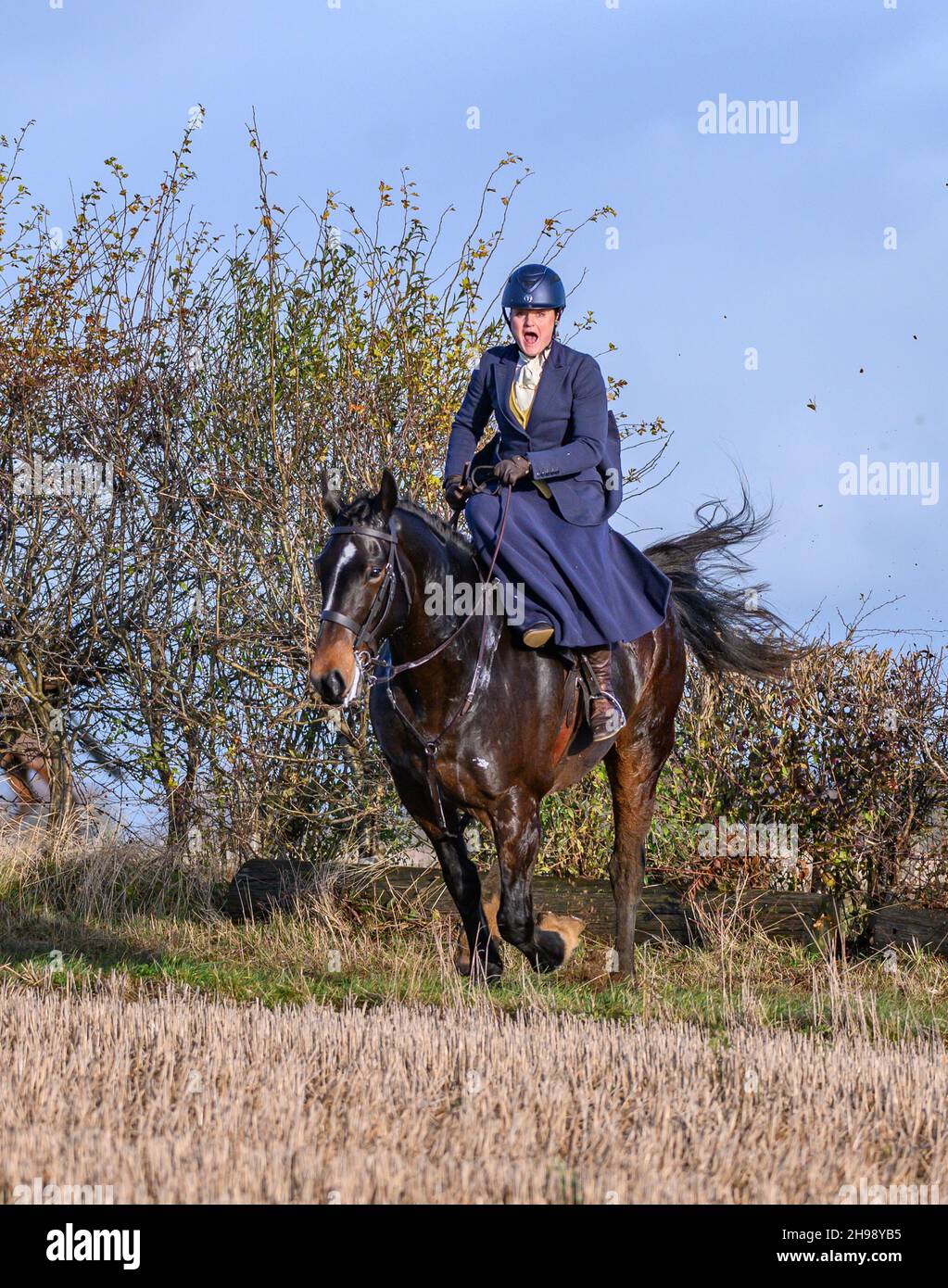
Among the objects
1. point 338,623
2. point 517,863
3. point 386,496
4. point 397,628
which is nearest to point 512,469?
point 386,496

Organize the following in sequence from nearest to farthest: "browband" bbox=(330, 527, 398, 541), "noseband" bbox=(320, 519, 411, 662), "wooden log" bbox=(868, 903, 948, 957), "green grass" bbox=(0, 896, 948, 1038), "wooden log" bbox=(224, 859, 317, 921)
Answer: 1. "noseband" bbox=(320, 519, 411, 662)
2. "browband" bbox=(330, 527, 398, 541)
3. "green grass" bbox=(0, 896, 948, 1038)
4. "wooden log" bbox=(868, 903, 948, 957)
5. "wooden log" bbox=(224, 859, 317, 921)

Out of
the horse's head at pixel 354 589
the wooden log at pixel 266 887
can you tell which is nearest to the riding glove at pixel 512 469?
the horse's head at pixel 354 589

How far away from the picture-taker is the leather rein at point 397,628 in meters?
6.06

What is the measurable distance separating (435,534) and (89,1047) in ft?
8.80

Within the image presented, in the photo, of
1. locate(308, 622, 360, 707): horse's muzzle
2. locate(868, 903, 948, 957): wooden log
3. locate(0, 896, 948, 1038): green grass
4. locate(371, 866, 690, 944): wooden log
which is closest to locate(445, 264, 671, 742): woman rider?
locate(308, 622, 360, 707): horse's muzzle

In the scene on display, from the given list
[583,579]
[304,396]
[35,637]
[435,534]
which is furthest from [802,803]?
[35,637]

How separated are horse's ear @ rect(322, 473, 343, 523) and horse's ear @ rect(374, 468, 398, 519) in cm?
17

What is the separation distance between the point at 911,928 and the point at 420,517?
4637 millimetres

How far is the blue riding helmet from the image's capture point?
7082 millimetres

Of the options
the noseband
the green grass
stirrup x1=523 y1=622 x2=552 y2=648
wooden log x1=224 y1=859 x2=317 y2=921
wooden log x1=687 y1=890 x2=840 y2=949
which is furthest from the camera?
wooden log x1=224 y1=859 x2=317 y2=921

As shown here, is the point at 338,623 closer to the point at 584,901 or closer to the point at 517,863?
the point at 517,863

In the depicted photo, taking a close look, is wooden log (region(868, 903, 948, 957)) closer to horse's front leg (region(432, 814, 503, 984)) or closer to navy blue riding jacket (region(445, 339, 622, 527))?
horse's front leg (region(432, 814, 503, 984))
